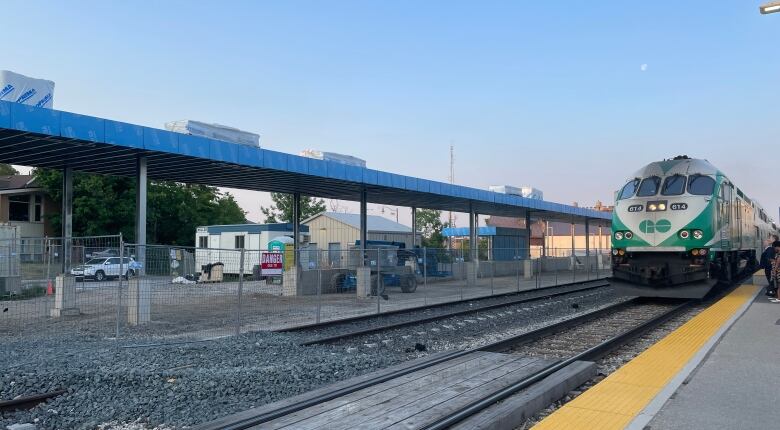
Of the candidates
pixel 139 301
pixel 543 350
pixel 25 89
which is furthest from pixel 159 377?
pixel 25 89

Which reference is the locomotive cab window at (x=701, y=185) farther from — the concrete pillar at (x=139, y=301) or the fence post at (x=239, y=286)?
the concrete pillar at (x=139, y=301)

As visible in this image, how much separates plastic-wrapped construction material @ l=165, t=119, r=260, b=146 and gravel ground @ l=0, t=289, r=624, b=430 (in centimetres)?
596

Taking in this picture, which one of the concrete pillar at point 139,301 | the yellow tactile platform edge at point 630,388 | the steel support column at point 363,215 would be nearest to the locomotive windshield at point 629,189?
the yellow tactile platform edge at point 630,388

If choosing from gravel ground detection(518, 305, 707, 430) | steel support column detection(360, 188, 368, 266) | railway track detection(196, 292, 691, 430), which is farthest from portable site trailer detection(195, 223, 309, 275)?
gravel ground detection(518, 305, 707, 430)

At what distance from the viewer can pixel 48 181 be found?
4394 centimetres

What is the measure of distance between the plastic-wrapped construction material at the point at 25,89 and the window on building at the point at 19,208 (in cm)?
3882

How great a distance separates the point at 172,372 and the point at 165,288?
148 inches

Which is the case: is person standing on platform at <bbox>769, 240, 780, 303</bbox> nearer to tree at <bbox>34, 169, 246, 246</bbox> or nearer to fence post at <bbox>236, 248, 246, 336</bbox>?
fence post at <bbox>236, 248, 246, 336</bbox>

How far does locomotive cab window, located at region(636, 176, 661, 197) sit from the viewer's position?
54.3ft

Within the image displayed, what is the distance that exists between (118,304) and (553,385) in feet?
26.2

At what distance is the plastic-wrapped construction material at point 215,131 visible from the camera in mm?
14867

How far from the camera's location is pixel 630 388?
682 cm

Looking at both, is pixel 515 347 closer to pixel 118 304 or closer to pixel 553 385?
pixel 553 385

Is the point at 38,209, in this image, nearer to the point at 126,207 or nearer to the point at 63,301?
the point at 126,207
